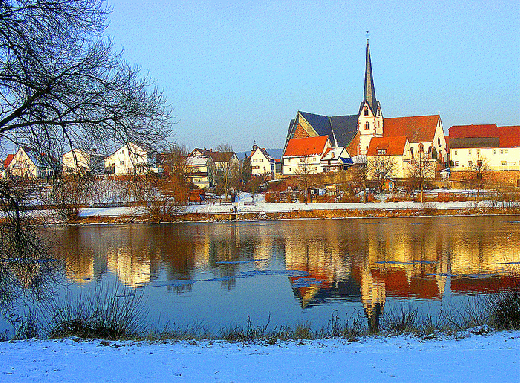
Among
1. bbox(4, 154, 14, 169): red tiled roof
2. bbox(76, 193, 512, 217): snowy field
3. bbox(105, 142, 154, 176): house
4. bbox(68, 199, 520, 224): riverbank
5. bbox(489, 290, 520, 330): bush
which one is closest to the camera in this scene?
bbox(105, 142, 154, 176): house

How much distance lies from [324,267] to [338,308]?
6954 millimetres

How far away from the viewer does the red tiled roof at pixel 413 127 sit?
274 ft

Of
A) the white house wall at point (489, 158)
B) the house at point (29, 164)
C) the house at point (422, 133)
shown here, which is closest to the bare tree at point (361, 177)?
the house at point (422, 133)

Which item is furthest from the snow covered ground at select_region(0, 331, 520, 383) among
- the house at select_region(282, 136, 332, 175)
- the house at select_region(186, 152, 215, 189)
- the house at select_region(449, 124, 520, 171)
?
the house at select_region(282, 136, 332, 175)

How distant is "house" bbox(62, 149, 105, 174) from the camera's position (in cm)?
995

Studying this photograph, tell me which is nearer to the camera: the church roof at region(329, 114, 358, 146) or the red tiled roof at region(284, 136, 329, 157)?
the red tiled roof at region(284, 136, 329, 157)

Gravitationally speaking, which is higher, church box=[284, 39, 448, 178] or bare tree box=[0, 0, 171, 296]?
church box=[284, 39, 448, 178]

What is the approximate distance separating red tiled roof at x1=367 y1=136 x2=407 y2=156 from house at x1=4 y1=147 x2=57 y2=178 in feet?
213

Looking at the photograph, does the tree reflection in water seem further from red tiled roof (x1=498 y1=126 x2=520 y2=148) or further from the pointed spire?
the pointed spire

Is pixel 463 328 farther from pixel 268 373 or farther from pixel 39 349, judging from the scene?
pixel 39 349

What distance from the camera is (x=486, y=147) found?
2916 inches

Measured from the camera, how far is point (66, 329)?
37.3ft

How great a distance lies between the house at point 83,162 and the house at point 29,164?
0.99 ft

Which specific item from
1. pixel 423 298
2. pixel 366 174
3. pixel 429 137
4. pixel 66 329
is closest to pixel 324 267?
pixel 423 298
